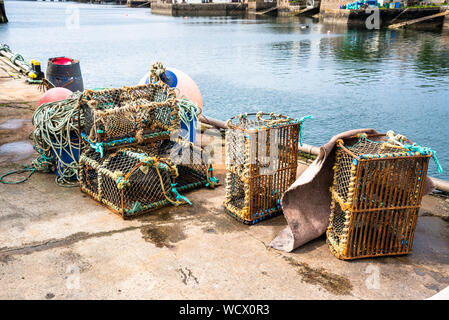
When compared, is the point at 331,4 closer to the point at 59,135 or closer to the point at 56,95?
the point at 56,95

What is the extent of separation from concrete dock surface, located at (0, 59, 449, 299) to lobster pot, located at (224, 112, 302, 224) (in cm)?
19

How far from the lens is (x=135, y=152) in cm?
545

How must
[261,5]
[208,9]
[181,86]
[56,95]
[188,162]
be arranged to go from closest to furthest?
[188,162], [56,95], [181,86], [261,5], [208,9]

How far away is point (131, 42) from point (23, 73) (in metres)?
30.1

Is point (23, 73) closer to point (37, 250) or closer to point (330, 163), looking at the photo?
point (37, 250)

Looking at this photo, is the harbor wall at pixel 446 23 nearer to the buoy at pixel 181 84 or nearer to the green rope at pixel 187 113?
the buoy at pixel 181 84

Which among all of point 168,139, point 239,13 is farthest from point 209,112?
point 239,13

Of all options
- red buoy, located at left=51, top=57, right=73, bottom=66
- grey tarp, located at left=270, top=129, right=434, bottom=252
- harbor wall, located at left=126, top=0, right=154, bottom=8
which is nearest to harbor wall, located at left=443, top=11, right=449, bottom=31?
red buoy, located at left=51, top=57, right=73, bottom=66

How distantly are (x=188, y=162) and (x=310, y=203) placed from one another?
214cm

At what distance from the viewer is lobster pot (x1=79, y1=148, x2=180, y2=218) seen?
16.5ft

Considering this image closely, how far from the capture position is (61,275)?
12.8 ft

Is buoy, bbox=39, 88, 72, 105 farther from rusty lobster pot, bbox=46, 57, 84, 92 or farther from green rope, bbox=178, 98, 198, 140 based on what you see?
rusty lobster pot, bbox=46, 57, 84, 92

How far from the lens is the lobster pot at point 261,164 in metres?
4.82

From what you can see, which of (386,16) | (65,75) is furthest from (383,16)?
(65,75)
